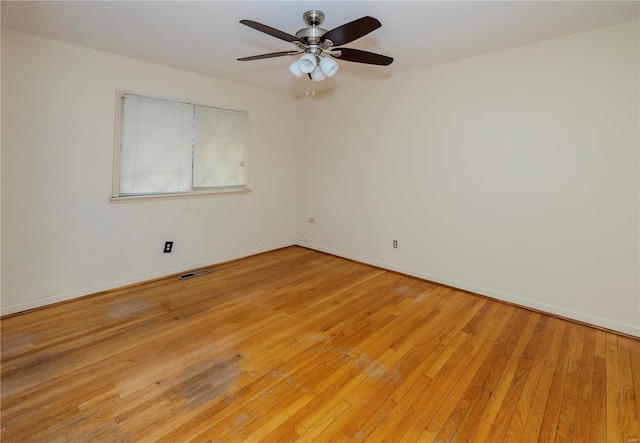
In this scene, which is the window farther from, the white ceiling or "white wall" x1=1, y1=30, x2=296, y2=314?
the white ceiling

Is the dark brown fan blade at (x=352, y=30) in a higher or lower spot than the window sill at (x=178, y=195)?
higher

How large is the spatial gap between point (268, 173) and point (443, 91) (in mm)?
2659

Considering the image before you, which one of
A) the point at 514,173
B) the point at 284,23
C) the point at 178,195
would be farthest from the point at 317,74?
the point at 178,195

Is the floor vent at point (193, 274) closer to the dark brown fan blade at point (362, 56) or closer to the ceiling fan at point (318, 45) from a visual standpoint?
the ceiling fan at point (318, 45)

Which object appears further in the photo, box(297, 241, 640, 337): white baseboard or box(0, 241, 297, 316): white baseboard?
box(0, 241, 297, 316): white baseboard

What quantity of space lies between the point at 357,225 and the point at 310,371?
8.46 ft

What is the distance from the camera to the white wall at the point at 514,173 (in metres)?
2.44

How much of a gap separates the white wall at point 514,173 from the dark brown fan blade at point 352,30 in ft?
5.83

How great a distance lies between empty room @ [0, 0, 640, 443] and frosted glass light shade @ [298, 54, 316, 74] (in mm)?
29

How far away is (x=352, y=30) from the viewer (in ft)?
6.16

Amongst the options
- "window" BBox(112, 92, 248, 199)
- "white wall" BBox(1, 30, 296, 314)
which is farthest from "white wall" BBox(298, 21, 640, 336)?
"white wall" BBox(1, 30, 296, 314)

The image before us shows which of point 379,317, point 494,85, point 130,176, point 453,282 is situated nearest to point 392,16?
point 494,85

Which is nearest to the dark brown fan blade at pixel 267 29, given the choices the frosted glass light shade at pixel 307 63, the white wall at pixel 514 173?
the frosted glass light shade at pixel 307 63

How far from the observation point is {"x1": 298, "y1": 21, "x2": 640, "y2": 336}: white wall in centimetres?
244
